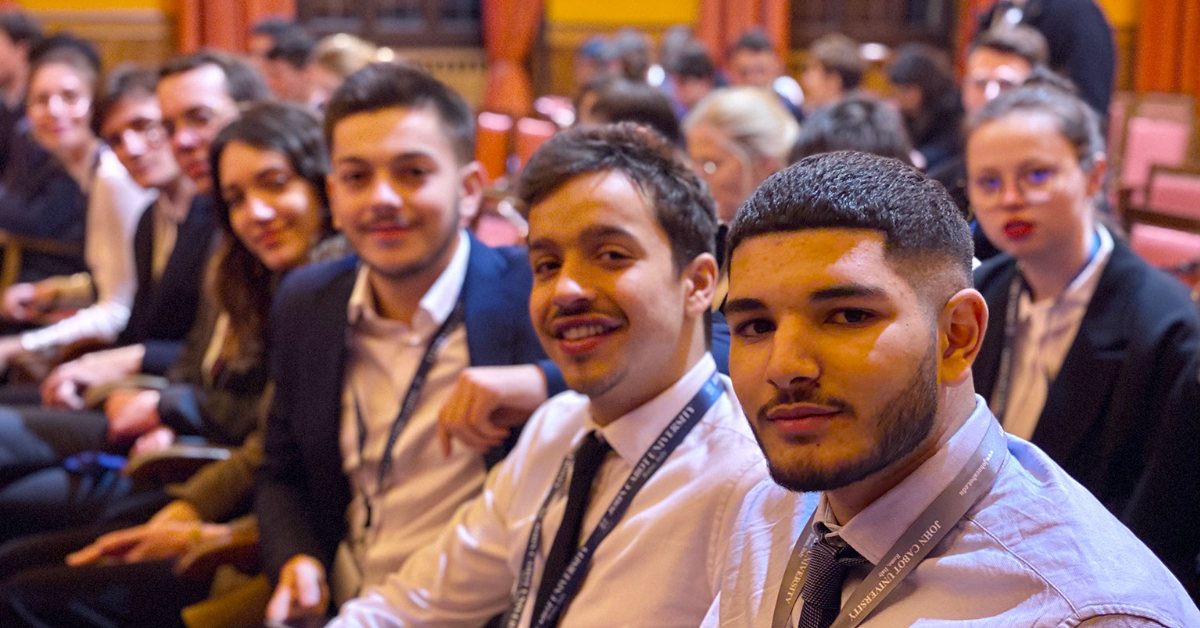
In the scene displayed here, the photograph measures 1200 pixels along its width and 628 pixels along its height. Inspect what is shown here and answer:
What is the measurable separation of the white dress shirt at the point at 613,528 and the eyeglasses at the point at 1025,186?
2.53ft

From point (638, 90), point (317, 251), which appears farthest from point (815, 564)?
point (638, 90)

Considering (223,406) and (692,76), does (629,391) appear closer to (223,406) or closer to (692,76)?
(223,406)

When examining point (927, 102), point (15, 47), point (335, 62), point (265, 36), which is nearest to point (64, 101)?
point (335, 62)

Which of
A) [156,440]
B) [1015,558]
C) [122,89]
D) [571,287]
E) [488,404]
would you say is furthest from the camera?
[122,89]

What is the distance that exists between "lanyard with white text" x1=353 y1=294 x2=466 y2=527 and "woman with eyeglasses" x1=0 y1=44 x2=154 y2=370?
1.71 metres

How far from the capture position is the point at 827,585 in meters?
0.91

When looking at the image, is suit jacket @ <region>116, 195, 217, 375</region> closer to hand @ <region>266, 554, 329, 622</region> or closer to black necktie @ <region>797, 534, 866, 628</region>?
hand @ <region>266, 554, 329, 622</region>

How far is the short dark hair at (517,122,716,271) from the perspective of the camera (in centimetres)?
135

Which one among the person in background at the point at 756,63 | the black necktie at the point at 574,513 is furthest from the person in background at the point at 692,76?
the black necktie at the point at 574,513

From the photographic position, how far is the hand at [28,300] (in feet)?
11.2

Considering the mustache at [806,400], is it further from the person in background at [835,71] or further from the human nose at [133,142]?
the person in background at [835,71]

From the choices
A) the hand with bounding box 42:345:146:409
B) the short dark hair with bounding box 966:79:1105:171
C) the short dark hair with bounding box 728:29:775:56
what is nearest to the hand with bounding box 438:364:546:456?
the short dark hair with bounding box 966:79:1105:171

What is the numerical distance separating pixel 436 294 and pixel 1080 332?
1086mm

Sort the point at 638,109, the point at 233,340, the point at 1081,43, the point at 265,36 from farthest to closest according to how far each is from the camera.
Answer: the point at 265,36 < the point at 1081,43 < the point at 638,109 < the point at 233,340
